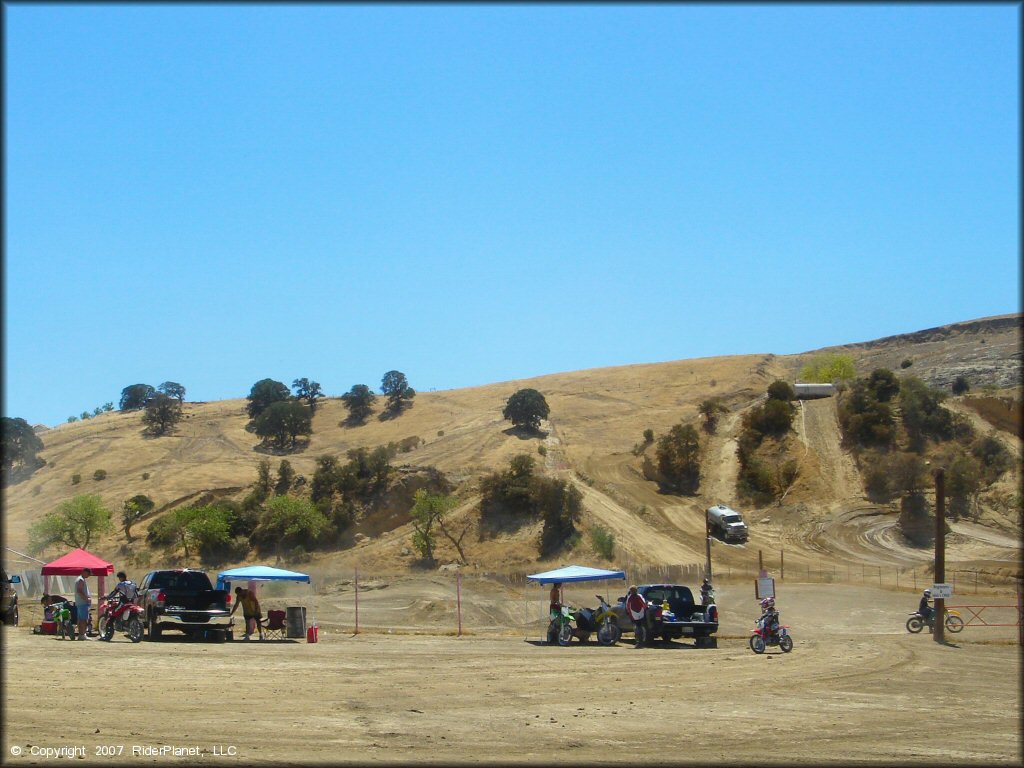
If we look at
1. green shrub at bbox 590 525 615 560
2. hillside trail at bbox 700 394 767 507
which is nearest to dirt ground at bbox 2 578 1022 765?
green shrub at bbox 590 525 615 560

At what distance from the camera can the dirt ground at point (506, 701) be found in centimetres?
1277

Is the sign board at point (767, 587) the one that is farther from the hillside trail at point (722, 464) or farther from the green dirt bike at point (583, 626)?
the hillside trail at point (722, 464)

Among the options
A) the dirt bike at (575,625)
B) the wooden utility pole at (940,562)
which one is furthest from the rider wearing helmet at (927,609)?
the dirt bike at (575,625)

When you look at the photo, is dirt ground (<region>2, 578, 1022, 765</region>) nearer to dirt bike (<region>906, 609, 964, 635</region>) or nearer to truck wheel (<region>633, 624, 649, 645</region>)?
truck wheel (<region>633, 624, 649, 645</region>)

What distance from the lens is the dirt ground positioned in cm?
1277

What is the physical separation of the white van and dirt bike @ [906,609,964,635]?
31395 millimetres

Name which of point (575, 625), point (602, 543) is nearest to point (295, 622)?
point (575, 625)

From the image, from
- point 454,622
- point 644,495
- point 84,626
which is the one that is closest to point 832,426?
point 644,495

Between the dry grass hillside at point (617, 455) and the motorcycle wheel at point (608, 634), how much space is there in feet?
56.1

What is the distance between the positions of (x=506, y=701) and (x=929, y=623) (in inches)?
796

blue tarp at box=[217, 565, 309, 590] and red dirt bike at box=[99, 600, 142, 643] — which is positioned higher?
blue tarp at box=[217, 565, 309, 590]

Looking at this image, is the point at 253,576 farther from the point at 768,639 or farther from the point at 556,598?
the point at 768,639

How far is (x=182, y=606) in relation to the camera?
25.8 metres

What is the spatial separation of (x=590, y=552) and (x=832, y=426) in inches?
1280
